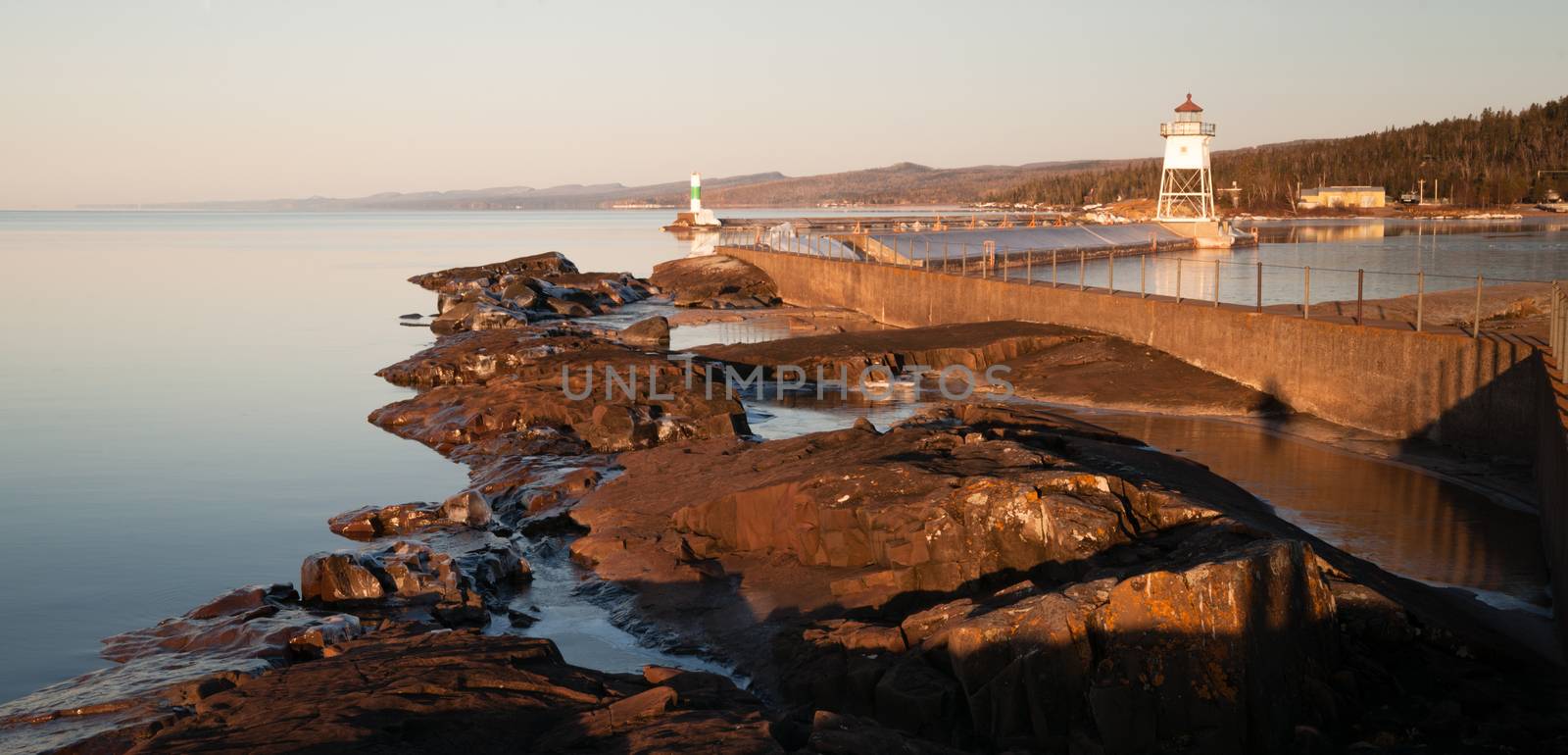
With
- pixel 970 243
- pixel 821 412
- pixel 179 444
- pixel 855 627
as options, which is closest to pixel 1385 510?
pixel 855 627

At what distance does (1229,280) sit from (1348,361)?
104 feet

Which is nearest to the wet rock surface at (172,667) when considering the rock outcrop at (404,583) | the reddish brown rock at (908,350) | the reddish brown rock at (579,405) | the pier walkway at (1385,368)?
the rock outcrop at (404,583)

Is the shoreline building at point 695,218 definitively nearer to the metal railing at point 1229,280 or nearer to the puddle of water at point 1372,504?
the metal railing at point 1229,280

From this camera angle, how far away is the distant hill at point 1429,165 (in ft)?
433

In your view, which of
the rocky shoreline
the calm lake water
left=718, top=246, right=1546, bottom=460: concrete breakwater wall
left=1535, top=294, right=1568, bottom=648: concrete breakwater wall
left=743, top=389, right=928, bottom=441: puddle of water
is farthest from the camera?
left=743, top=389, right=928, bottom=441: puddle of water

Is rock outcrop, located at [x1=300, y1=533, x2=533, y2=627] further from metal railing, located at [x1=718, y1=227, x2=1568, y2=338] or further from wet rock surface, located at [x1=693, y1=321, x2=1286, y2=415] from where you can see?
wet rock surface, located at [x1=693, y1=321, x2=1286, y2=415]

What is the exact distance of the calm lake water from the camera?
42.9 ft

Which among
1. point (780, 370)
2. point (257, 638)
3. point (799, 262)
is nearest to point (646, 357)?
point (780, 370)

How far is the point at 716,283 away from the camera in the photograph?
166ft

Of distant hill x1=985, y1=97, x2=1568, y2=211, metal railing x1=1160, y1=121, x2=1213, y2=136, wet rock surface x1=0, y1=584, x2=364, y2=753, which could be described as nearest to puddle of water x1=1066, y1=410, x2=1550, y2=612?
wet rock surface x1=0, y1=584, x2=364, y2=753

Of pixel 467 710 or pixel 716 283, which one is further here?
pixel 716 283

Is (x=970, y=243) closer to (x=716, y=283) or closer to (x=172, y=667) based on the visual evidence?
(x=716, y=283)

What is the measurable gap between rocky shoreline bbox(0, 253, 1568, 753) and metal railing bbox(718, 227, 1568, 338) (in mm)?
5106

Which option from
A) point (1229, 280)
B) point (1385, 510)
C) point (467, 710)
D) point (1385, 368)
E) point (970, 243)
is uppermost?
point (970, 243)
